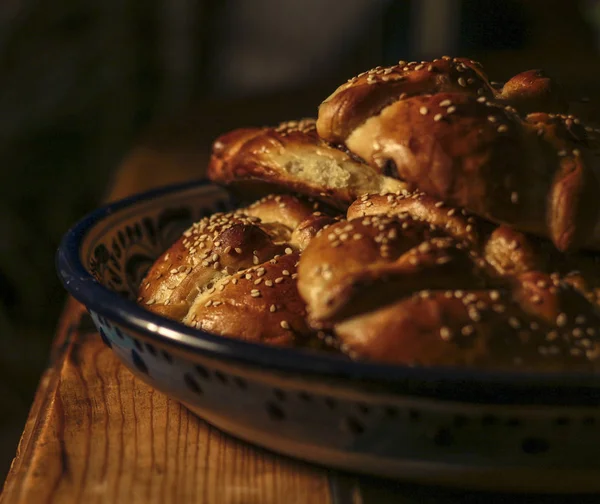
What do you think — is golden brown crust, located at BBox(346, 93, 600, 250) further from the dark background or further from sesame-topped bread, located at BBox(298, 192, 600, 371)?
the dark background

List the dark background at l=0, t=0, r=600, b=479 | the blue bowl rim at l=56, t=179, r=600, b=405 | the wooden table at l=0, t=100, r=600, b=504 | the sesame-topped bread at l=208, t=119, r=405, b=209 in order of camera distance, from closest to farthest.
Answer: the blue bowl rim at l=56, t=179, r=600, b=405, the wooden table at l=0, t=100, r=600, b=504, the sesame-topped bread at l=208, t=119, r=405, b=209, the dark background at l=0, t=0, r=600, b=479

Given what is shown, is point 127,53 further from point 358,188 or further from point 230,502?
point 230,502

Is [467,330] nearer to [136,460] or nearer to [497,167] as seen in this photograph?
[497,167]

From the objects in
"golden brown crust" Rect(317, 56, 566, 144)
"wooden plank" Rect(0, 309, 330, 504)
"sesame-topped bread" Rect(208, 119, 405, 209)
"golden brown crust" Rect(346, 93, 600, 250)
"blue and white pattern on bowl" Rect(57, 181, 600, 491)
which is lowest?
"wooden plank" Rect(0, 309, 330, 504)

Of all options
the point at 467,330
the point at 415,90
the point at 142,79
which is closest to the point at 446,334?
the point at 467,330

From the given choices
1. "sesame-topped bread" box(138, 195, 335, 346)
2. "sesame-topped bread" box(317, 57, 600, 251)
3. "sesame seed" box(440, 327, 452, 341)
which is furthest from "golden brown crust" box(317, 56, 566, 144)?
"sesame seed" box(440, 327, 452, 341)

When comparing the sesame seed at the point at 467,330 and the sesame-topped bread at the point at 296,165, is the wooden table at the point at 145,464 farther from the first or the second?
the sesame-topped bread at the point at 296,165

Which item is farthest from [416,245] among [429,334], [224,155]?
[224,155]

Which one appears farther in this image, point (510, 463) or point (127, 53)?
point (127, 53)
